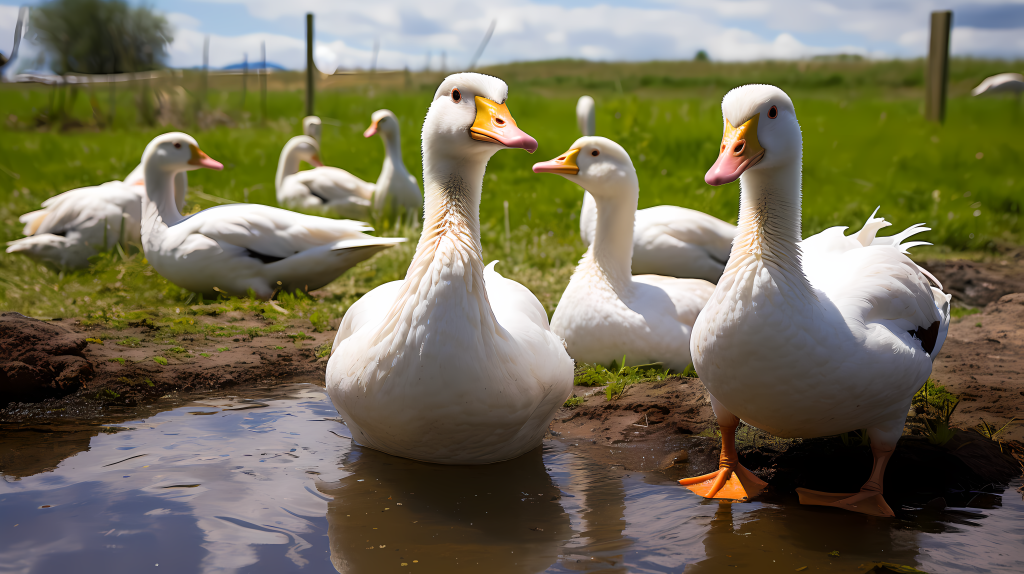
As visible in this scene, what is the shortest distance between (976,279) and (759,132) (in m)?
5.38

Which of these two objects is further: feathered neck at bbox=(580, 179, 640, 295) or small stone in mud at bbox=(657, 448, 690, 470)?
feathered neck at bbox=(580, 179, 640, 295)

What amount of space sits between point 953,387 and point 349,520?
339cm

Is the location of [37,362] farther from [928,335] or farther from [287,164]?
[287,164]

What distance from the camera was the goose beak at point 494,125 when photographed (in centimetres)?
283

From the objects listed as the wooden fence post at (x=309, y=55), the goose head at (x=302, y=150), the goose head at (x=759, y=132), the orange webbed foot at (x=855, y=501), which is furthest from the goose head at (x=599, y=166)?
the wooden fence post at (x=309, y=55)

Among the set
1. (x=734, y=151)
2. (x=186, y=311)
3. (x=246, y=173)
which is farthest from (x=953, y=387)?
(x=246, y=173)

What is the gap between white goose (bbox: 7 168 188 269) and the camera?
740 cm

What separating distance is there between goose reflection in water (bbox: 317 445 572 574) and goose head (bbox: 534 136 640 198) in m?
2.11

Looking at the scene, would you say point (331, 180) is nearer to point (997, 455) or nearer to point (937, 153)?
point (997, 455)

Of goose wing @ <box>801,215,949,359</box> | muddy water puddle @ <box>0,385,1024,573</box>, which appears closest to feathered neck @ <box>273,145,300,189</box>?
muddy water puddle @ <box>0,385,1024,573</box>

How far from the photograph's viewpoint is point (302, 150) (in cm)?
1127

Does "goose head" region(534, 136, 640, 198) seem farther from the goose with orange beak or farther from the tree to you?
the tree

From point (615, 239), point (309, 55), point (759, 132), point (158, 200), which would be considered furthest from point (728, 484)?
point (309, 55)

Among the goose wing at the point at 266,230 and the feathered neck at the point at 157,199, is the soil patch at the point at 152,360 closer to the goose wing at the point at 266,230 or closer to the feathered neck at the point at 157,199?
the goose wing at the point at 266,230
